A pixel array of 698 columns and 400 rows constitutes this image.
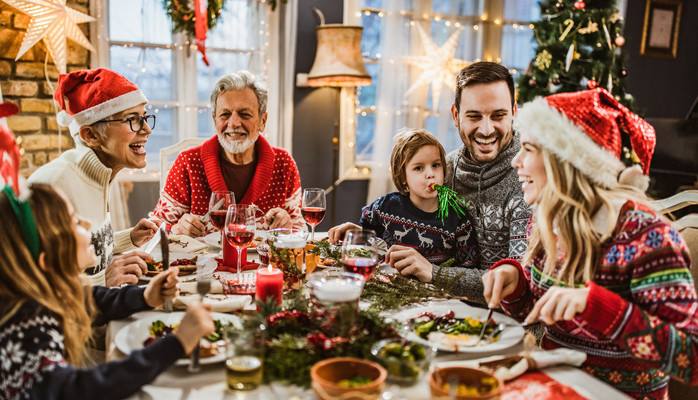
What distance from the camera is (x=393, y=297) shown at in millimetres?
1562

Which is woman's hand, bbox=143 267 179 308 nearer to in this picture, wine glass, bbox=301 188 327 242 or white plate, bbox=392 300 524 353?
white plate, bbox=392 300 524 353

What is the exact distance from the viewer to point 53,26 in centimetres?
342

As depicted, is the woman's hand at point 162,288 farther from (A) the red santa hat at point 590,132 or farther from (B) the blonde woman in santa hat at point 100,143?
(A) the red santa hat at point 590,132

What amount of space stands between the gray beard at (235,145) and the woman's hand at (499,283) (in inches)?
68.3

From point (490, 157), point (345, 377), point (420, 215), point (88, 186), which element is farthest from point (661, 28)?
point (345, 377)

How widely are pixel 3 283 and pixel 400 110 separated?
4.29 metres

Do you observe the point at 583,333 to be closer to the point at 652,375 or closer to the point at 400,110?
the point at 652,375

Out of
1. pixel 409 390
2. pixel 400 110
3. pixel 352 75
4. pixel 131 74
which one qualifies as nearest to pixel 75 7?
pixel 131 74

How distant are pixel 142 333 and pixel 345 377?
52 cm

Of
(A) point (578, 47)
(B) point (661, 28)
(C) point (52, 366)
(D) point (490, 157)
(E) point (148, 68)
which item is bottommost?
(C) point (52, 366)

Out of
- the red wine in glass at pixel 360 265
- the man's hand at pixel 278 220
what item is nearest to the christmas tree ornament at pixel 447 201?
the man's hand at pixel 278 220

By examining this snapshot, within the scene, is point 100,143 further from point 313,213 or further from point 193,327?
point 193,327

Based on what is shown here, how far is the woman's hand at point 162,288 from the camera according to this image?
136 cm

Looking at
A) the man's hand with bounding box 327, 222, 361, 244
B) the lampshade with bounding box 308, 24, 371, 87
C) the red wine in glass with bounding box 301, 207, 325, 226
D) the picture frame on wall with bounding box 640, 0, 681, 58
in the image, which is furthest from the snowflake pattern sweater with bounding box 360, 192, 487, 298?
the picture frame on wall with bounding box 640, 0, 681, 58
